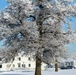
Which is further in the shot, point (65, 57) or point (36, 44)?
point (65, 57)

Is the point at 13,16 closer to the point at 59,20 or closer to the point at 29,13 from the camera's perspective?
the point at 29,13

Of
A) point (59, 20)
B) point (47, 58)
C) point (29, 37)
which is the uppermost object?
point (59, 20)

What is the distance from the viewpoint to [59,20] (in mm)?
25953

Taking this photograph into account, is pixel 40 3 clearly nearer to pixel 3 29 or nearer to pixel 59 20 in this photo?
pixel 59 20

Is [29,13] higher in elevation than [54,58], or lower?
higher

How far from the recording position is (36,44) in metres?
24.6

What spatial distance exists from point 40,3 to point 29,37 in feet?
11.3

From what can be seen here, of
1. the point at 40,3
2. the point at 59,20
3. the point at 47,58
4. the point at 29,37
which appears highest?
the point at 40,3

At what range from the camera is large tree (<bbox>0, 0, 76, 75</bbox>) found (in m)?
25.0

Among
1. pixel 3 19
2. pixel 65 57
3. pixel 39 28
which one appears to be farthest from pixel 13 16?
pixel 65 57

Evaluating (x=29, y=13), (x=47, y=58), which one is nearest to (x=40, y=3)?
(x=29, y=13)

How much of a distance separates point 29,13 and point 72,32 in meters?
4.38

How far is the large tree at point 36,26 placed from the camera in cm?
2497

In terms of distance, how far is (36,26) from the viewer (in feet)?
82.6
